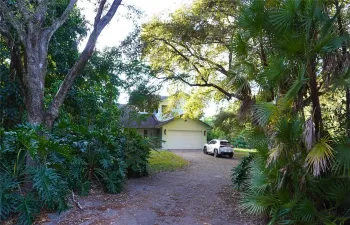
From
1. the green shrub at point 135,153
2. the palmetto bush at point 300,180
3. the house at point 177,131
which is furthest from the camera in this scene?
the house at point 177,131

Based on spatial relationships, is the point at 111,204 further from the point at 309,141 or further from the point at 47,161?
the point at 309,141

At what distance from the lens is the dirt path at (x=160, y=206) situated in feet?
19.5

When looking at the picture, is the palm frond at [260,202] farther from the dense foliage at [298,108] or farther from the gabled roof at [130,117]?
the gabled roof at [130,117]

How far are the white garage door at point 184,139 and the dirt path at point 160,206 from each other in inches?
710

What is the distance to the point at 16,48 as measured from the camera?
8367 millimetres

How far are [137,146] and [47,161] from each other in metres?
4.91

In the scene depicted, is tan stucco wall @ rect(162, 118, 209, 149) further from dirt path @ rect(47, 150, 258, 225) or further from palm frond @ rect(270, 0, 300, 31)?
palm frond @ rect(270, 0, 300, 31)

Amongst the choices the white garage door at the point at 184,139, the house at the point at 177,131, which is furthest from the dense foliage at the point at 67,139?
the white garage door at the point at 184,139

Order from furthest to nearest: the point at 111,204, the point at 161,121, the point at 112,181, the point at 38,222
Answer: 1. the point at 161,121
2. the point at 112,181
3. the point at 111,204
4. the point at 38,222

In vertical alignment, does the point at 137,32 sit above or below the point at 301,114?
Result: above

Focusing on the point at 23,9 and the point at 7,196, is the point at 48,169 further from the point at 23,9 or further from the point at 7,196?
the point at 23,9

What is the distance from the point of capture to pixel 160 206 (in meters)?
7.13

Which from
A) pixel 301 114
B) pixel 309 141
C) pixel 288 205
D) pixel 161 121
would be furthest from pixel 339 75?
pixel 161 121

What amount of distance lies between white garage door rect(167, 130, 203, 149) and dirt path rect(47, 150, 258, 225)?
59.2ft
